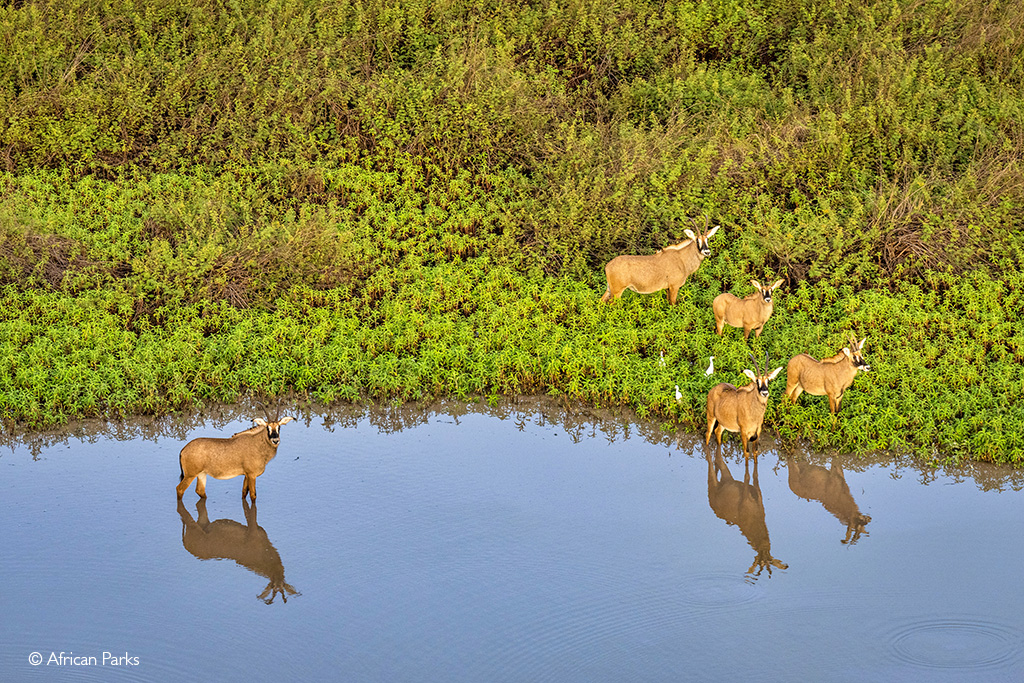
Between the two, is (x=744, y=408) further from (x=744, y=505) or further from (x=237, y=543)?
(x=237, y=543)

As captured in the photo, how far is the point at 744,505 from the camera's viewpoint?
781 centimetres

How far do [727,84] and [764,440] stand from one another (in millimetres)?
7296

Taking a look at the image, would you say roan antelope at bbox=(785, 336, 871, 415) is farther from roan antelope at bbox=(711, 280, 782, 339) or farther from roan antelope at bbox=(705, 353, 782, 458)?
roan antelope at bbox=(711, 280, 782, 339)

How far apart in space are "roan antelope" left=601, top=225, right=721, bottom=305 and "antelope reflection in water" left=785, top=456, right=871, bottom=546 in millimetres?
2682

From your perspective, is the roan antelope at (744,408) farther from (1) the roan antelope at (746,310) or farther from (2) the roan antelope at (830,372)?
(1) the roan antelope at (746,310)

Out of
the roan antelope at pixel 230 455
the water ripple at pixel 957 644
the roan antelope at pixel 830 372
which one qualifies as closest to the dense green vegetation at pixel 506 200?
the roan antelope at pixel 830 372

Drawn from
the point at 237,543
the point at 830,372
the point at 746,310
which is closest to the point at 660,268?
the point at 746,310

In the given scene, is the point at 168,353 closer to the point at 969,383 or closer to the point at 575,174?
the point at 575,174

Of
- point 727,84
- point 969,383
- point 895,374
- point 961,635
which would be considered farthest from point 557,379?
point 727,84

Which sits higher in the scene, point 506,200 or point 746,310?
point 506,200

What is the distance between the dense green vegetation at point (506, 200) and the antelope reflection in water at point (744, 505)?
2.12 ft

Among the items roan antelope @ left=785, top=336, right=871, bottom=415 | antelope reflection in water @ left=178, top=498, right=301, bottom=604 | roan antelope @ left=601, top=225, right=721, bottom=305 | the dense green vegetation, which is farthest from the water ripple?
roan antelope @ left=601, top=225, right=721, bottom=305

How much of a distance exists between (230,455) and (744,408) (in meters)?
3.48

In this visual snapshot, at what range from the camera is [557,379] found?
31.3 feet
